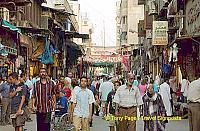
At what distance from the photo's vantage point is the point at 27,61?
1300 inches

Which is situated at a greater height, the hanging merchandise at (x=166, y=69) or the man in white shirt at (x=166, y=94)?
the hanging merchandise at (x=166, y=69)

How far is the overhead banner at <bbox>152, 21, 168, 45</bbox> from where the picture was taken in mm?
33781

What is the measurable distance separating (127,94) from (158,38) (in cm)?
2159

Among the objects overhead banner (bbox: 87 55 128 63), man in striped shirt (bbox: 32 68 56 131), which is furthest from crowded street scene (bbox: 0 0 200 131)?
overhead banner (bbox: 87 55 128 63)

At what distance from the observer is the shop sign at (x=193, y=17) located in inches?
926

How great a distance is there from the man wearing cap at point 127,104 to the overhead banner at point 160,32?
20.8 metres

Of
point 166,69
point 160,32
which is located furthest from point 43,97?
point 166,69

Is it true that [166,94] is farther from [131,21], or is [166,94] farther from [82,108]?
[131,21]

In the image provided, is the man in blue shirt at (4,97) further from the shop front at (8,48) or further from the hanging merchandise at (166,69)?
the hanging merchandise at (166,69)

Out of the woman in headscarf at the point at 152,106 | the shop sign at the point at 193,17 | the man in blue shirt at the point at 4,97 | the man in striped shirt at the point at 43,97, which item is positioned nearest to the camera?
the man in striped shirt at the point at 43,97

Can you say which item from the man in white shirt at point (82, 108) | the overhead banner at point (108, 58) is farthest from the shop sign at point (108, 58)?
the man in white shirt at point (82, 108)

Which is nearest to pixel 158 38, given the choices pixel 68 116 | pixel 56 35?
pixel 56 35

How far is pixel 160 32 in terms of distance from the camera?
112ft

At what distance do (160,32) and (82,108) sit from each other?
22.0 meters
